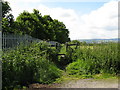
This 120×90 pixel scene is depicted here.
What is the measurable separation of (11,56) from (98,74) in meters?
4.47

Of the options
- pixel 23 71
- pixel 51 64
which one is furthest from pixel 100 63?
pixel 23 71

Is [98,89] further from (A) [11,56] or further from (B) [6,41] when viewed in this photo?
(B) [6,41]

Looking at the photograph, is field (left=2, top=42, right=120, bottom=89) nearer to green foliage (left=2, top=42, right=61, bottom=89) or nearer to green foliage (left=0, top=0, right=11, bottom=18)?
green foliage (left=2, top=42, right=61, bottom=89)

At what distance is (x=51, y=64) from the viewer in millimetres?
9789

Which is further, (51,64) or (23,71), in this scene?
(51,64)

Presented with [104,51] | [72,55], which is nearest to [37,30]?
[72,55]

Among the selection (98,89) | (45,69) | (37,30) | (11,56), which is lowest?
(98,89)

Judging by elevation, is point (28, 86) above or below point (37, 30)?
below

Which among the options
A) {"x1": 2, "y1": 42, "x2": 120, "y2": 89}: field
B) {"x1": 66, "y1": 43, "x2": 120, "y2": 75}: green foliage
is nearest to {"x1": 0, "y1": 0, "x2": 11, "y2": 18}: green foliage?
{"x1": 2, "y1": 42, "x2": 120, "y2": 89}: field

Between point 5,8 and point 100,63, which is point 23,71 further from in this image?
point 5,8

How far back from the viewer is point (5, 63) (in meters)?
6.20

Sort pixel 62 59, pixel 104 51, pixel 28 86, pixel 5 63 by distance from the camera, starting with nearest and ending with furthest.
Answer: pixel 5 63 → pixel 28 86 → pixel 104 51 → pixel 62 59

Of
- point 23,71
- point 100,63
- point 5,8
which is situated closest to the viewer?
point 23,71

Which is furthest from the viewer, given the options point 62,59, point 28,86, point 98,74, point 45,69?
point 62,59
